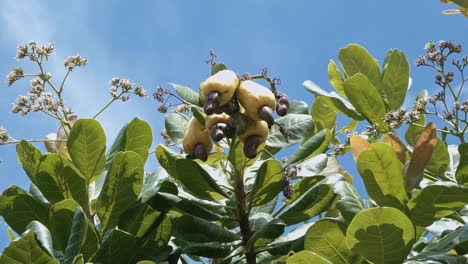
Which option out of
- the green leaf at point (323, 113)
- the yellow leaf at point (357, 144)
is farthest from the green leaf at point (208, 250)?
the green leaf at point (323, 113)

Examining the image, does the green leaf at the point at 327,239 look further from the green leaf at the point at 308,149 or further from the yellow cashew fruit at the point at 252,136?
the green leaf at the point at 308,149

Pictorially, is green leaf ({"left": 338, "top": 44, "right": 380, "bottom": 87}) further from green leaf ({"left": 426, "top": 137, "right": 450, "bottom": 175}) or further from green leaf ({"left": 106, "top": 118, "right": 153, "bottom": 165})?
green leaf ({"left": 106, "top": 118, "right": 153, "bottom": 165})

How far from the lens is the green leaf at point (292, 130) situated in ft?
10.1

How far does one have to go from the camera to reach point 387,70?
3568 millimetres

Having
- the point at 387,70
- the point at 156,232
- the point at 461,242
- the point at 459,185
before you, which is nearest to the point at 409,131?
the point at 387,70

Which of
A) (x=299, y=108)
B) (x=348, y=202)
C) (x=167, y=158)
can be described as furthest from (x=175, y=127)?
(x=348, y=202)

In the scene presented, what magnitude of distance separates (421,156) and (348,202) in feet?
1.01

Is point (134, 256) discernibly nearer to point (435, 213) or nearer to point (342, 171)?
point (435, 213)

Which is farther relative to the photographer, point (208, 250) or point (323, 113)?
point (323, 113)

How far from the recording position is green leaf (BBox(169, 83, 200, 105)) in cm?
296

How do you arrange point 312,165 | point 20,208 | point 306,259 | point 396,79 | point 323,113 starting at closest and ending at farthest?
point 306,259 → point 20,208 → point 312,165 → point 396,79 → point 323,113

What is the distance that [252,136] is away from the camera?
2756 millimetres

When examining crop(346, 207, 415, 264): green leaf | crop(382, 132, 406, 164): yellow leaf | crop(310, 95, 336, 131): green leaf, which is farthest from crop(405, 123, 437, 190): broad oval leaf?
crop(310, 95, 336, 131): green leaf

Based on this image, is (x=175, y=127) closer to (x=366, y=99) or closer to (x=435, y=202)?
(x=366, y=99)
